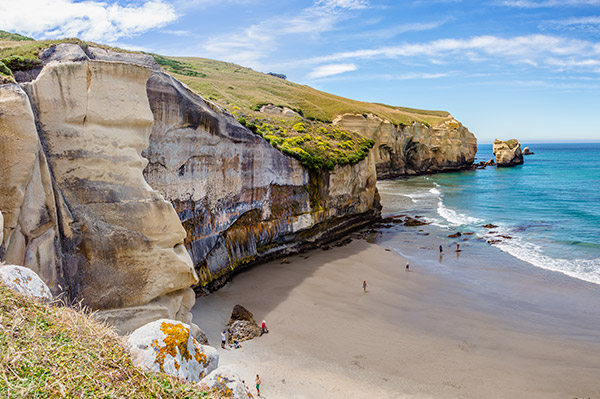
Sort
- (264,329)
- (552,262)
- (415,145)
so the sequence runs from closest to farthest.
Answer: (264,329)
(552,262)
(415,145)

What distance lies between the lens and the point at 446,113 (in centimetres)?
13575

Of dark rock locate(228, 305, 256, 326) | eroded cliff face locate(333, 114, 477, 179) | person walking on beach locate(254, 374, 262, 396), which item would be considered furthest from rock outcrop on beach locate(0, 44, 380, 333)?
eroded cliff face locate(333, 114, 477, 179)

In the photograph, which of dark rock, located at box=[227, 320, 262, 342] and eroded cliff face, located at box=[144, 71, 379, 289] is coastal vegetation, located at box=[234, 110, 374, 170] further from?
dark rock, located at box=[227, 320, 262, 342]

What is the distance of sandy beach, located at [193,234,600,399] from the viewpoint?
54.1ft

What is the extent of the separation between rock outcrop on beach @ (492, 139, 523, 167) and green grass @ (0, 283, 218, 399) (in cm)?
13159

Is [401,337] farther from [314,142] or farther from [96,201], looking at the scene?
[314,142]

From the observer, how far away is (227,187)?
1036 inches

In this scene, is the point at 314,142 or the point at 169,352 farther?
the point at 314,142

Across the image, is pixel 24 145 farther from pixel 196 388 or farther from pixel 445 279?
pixel 445 279

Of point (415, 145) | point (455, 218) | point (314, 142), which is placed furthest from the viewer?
point (415, 145)

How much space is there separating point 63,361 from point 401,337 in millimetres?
17804

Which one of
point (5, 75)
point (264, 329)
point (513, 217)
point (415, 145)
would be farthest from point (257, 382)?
point (415, 145)

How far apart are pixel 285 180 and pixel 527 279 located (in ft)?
60.1

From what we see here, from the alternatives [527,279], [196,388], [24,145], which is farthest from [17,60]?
[527,279]
